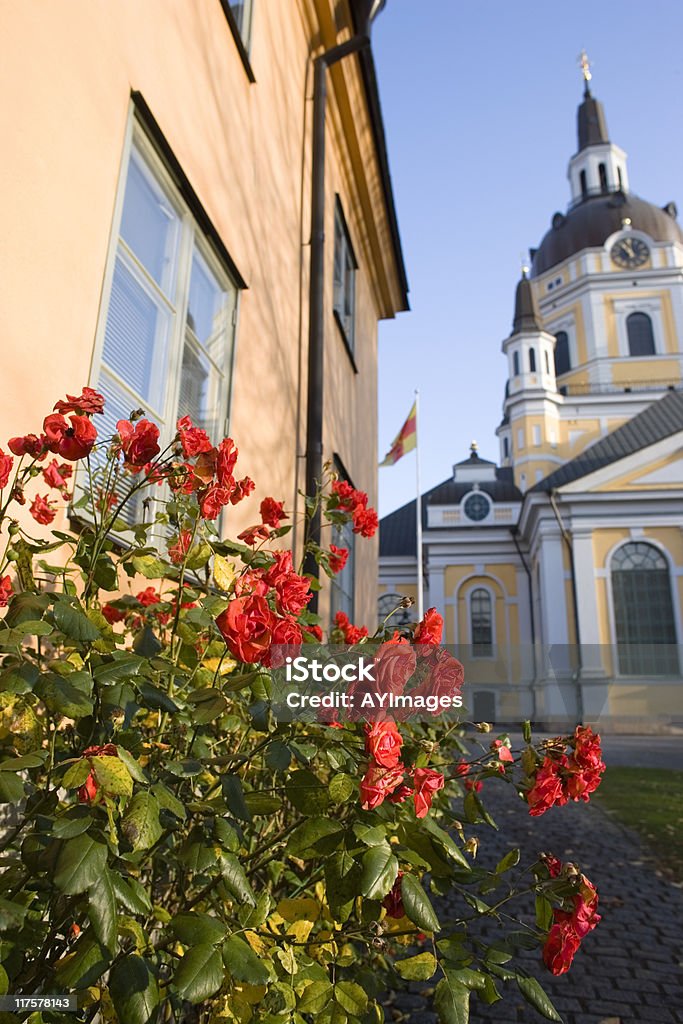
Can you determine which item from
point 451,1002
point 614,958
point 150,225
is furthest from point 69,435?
point 614,958

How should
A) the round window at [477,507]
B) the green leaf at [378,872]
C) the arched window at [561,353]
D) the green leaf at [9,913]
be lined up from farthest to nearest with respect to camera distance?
the arched window at [561,353]
the round window at [477,507]
the green leaf at [378,872]
the green leaf at [9,913]

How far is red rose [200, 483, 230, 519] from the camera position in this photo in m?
1.51

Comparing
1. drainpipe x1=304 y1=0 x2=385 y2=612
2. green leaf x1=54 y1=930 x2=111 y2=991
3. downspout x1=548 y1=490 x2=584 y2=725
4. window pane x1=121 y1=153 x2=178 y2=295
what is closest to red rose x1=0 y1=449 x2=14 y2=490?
green leaf x1=54 y1=930 x2=111 y2=991

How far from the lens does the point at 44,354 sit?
207cm

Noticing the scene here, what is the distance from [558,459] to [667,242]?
560 inches

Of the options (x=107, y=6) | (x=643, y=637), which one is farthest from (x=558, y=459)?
(x=107, y=6)

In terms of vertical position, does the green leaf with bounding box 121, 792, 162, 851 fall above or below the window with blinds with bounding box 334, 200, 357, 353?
below

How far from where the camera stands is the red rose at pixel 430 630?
1.54 meters

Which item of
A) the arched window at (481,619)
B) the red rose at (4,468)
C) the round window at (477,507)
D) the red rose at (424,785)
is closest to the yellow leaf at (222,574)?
the red rose at (4,468)

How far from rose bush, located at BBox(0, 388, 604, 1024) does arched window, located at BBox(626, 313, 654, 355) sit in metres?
38.2

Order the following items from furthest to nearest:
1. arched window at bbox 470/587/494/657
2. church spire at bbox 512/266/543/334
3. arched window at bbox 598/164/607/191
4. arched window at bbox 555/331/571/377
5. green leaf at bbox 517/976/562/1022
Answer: arched window at bbox 598/164/607/191 < arched window at bbox 555/331/571/377 < church spire at bbox 512/266/543/334 < arched window at bbox 470/587/494/657 < green leaf at bbox 517/976/562/1022

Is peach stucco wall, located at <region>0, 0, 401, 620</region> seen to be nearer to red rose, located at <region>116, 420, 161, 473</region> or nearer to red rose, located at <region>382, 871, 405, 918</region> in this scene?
red rose, located at <region>116, 420, 161, 473</region>

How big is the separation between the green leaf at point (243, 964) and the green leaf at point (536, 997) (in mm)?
527

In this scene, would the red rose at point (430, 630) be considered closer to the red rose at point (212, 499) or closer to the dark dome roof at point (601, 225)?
the red rose at point (212, 499)
